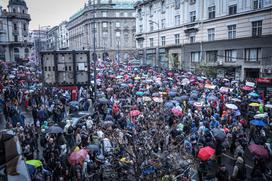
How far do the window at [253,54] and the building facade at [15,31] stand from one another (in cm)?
6560

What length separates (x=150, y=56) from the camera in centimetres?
5591

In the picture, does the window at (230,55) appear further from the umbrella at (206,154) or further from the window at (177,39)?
the umbrella at (206,154)

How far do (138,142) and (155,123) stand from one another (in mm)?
2778

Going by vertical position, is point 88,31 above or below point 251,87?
above

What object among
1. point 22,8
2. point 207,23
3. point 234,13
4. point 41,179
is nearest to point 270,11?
point 234,13

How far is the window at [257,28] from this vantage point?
3156 cm

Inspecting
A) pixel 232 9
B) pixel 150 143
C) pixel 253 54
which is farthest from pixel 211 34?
pixel 150 143

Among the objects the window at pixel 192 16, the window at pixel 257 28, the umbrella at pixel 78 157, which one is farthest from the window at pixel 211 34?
the umbrella at pixel 78 157

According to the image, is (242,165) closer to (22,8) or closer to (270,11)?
(270,11)

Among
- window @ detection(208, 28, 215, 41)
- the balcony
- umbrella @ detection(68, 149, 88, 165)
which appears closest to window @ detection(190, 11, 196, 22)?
window @ detection(208, 28, 215, 41)

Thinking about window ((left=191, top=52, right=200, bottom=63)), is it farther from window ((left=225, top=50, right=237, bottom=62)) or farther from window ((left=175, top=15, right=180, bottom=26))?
window ((left=175, top=15, right=180, bottom=26))

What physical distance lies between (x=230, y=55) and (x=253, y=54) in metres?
3.74

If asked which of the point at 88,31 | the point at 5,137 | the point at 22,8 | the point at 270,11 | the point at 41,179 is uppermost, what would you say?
the point at 22,8

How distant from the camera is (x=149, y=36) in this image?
55.3 metres
